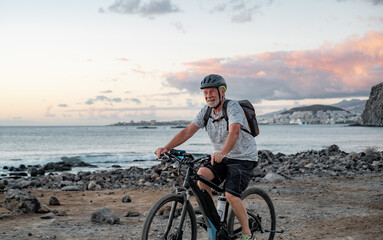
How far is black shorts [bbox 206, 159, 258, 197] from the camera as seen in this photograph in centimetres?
498

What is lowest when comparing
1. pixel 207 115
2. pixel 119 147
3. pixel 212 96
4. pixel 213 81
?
pixel 119 147

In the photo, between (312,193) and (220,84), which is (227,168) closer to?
(220,84)

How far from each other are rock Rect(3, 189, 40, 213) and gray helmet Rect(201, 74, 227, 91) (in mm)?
5878

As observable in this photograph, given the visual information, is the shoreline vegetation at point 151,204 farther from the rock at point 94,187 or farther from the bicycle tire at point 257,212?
the bicycle tire at point 257,212

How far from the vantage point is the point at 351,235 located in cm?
684

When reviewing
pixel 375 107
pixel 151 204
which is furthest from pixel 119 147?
pixel 375 107

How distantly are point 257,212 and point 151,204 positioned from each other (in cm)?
523

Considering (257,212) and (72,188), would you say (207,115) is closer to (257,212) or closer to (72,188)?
(257,212)

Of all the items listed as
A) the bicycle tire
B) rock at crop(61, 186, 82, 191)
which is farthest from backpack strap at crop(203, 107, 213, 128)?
rock at crop(61, 186, 82, 191)

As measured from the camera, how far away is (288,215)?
8.52 m

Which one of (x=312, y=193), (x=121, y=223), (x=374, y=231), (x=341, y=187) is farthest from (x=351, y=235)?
(x=341, y=187)

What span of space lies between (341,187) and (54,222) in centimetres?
874

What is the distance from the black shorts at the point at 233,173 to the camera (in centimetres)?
498

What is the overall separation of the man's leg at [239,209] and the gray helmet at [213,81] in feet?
4.28
